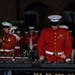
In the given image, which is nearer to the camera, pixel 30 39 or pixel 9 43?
pixel 9 43

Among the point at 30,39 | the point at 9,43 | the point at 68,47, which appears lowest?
the point at 30,39

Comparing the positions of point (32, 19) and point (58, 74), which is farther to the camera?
point (32, 19)

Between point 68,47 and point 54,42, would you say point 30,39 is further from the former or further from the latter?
point 68,47

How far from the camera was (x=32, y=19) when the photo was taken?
2942cm

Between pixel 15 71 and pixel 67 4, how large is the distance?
21256 millimetres

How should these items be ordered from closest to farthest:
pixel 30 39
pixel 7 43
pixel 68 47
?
pixel 68 47, pixel 7 43, pixel 30 39

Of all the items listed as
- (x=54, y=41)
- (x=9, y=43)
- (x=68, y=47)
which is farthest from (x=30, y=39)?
(x=68, y=47)

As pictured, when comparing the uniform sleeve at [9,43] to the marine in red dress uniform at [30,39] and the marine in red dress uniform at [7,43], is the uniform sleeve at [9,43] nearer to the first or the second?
the marine in red dress uniform at [7,43]

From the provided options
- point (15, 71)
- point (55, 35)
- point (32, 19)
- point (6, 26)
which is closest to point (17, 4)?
point (32, 19)

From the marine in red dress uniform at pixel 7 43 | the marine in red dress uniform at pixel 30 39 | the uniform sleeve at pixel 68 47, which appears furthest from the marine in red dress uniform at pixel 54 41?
the marine in red dress uniform at pixel 30 39

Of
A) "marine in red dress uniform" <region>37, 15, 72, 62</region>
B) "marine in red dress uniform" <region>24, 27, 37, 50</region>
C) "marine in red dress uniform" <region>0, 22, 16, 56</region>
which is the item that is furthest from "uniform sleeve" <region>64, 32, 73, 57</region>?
"marine in red dress uniform" <region>24, 27, 37, 50</region>

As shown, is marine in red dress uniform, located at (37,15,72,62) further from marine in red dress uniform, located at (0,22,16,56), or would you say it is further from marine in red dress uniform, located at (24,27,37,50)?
marine in red dress uniform, located at (24,27,37,50)

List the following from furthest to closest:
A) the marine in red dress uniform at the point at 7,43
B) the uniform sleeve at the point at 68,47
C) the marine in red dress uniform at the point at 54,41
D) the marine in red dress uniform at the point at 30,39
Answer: the marine in red dress uniform at the point at 30,39 < the marine in red dress uniform at the point at 7,43 < the marine in red dress uniform at the point at 54,41 < the uniform sleeve at the point at 68,47

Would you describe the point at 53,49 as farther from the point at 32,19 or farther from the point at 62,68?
the point at 32,19
